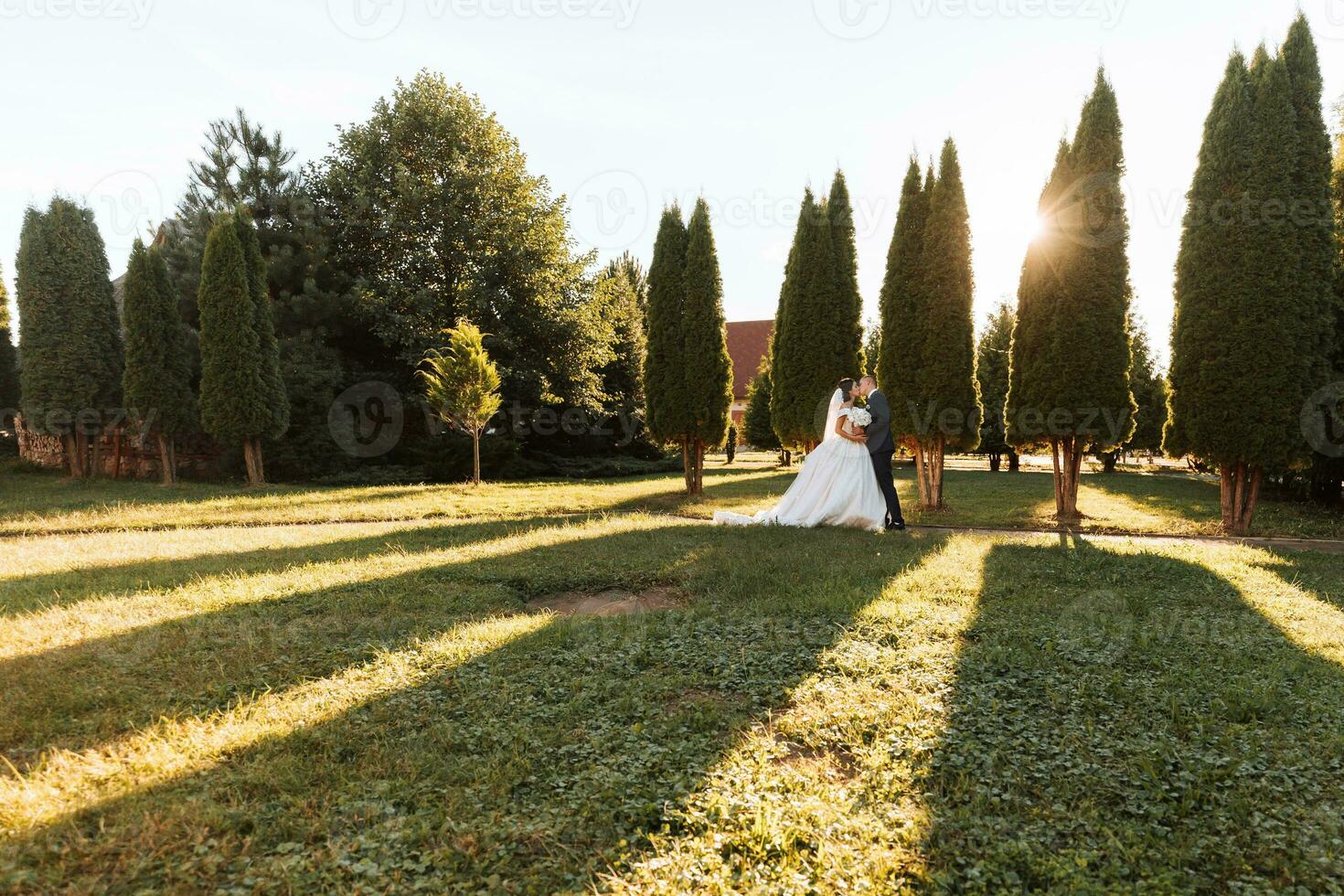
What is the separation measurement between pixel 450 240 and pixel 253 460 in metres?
9.19

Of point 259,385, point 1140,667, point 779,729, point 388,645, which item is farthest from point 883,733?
point 259,385

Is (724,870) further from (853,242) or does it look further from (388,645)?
(853,242)

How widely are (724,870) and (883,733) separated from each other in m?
1.36

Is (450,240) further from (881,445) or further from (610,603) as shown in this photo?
(610,603)

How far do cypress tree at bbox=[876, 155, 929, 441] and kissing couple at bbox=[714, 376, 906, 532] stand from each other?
292 centimetres

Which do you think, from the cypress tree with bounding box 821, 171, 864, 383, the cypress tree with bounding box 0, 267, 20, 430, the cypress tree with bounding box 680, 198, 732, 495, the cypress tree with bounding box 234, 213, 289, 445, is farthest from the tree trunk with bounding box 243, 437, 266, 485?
the cypress tree with bounding box 821, 171, 864, 383

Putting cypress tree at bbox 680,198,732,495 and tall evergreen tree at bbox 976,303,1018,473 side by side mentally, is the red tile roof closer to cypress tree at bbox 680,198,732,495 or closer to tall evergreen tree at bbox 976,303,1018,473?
tall evergreen tree at bbox 976,303,1018,473

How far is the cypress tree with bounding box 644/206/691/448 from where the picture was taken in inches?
661

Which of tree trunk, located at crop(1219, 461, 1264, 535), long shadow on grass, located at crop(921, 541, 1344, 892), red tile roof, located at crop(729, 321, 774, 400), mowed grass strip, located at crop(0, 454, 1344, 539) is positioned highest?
red tile roof, located at crop(729, 321, 774, 400)

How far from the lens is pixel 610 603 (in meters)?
6.21

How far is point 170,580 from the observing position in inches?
261

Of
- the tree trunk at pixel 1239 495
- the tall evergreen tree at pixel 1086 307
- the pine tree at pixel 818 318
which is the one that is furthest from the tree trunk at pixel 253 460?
the tree trunk at pixel 1239 495

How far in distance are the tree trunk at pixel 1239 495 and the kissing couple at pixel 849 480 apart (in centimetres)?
508

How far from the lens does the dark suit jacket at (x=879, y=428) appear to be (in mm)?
11109
